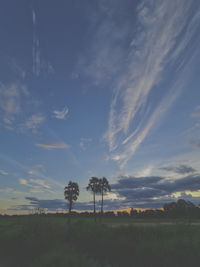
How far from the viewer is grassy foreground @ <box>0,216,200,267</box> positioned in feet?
50.3

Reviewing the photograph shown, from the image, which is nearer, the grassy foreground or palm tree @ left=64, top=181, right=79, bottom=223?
the grassy foreground

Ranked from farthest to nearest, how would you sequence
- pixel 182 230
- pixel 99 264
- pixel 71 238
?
pixel 71 238 < pixel 182 230 < pixel 99 264

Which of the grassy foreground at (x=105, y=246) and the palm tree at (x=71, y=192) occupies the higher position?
the palm tree at (x=71, y=192)

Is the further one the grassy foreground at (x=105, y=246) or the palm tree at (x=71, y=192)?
the palm tree at (x=71, y=192)

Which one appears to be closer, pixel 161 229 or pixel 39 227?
pixel 161 229

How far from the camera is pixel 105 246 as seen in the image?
2338 cm

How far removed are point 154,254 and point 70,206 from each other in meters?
51.1

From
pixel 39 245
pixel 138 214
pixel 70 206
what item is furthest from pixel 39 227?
pixel 138 214

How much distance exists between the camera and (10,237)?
2666cm

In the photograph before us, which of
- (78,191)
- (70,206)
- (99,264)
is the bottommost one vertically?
(99,264)

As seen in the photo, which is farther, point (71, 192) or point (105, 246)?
point (71, 192)

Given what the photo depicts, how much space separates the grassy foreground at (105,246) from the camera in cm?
1532

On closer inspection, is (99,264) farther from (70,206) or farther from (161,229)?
(70,206)

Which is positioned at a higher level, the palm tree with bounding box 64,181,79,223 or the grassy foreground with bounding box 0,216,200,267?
the palm tree with bounding box 64,181,79,223
